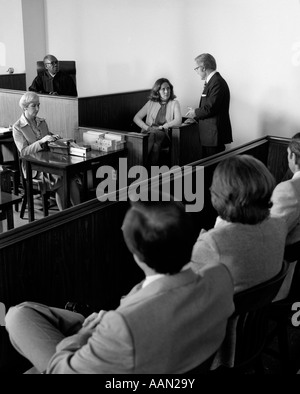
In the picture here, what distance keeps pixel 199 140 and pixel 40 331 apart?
4.19 m

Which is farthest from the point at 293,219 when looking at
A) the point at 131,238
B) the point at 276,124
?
the point at 276,124

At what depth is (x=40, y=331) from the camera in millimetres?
1651

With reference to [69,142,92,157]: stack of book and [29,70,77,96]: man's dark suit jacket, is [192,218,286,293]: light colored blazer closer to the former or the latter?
[69,142,92,157]: stack of book

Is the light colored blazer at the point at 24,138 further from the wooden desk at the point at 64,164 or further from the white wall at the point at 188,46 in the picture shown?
the white wall at the point at 188,46

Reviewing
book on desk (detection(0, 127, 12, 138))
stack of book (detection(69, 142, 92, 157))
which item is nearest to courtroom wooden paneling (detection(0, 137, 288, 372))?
stack of book (detection(69, 142, 92, 157))

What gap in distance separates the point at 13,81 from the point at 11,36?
96cm

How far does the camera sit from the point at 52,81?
20.6 ft

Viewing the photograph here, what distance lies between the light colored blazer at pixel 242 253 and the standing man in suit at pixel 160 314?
29cm

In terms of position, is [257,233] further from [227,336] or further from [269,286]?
[227,336]

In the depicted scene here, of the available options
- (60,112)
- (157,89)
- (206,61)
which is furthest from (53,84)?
(206,61)

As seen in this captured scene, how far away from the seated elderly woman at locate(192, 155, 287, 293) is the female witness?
339cm

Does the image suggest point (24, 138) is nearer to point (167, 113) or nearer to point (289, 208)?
point (167, 113)

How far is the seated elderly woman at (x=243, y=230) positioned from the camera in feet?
5.76

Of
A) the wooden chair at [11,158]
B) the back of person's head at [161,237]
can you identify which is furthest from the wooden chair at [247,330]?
the wooden chair at [11,158]
